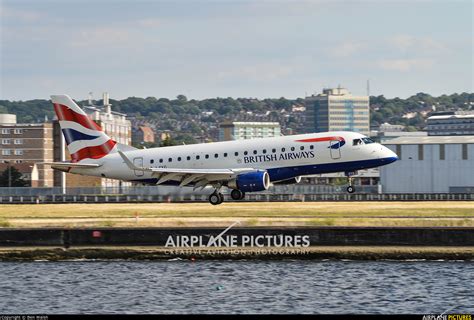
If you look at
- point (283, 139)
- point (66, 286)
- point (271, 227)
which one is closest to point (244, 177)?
point (283, 139)

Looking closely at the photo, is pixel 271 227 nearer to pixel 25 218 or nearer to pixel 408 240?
pixel 408 240

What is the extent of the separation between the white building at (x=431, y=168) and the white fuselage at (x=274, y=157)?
190 ft

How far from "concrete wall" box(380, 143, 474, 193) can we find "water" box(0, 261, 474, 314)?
3124 inches

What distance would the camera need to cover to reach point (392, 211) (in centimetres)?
7125

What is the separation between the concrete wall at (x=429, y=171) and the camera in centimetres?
13200

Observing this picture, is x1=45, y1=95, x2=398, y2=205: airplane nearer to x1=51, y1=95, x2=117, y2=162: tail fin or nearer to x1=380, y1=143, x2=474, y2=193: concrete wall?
x1=51, y1=95, x2=117, y2=162: tail fin

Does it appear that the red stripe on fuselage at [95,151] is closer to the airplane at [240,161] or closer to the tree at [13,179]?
the airplane at [240,161]

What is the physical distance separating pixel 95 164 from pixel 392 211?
2077 cm

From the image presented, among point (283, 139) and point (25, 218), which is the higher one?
point (283, 139)

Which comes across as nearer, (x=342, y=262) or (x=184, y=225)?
(x=342, y=262)

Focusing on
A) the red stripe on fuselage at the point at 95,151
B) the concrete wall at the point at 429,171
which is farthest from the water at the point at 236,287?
the concrete wall at the point at 429,171

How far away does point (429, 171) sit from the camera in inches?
5246

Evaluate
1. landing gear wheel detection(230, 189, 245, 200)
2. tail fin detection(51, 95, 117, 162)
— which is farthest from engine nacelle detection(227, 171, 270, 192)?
tail fin detection(51, 95, 117, 162)

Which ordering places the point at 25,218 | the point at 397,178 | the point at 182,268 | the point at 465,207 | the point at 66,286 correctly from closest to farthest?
the point at 66,286, the point at 182,268, the point at 25,218, the point at 465,207, the point at 397,178
